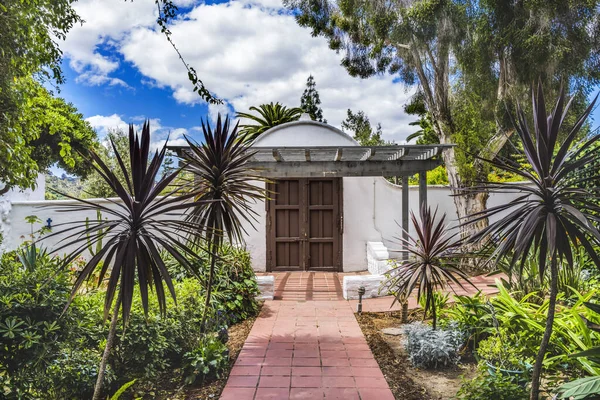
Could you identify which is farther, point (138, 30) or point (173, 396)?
point (138, 30)

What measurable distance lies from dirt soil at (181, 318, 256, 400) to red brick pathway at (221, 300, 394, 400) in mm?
69

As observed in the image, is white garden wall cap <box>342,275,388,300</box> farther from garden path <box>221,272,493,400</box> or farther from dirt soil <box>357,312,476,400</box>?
dirt soil <box>357,312,476,400</box>

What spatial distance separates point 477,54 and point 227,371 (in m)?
7.92

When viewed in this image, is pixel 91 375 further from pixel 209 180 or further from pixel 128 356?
pixel 209 180

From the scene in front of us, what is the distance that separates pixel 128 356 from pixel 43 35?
11.2 ft

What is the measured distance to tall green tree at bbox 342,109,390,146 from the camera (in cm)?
1973

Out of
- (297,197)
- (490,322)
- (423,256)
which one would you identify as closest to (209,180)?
(423,256)

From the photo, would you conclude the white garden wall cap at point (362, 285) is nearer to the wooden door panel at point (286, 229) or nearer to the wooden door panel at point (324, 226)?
the wooden door panel at point (324, 226)

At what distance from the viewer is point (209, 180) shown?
169 inches

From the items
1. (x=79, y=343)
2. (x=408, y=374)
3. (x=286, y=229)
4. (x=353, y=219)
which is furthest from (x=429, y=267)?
(x=286, y=229)

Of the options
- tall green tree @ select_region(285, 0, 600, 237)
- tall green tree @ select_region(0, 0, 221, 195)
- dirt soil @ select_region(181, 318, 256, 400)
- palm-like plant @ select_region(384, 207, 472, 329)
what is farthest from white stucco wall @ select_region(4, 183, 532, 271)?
tall green tree @ select_region(0, 0, 221, 195)

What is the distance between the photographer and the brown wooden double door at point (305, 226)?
8914mm

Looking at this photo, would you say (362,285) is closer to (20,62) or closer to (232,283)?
(232,283)

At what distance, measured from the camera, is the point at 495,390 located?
9.32ft
